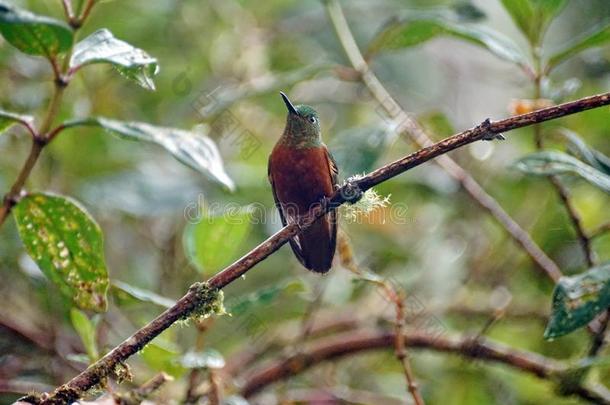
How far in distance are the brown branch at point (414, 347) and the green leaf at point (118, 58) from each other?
1.16 meters

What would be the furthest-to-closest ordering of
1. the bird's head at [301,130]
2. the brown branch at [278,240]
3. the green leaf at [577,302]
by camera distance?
Answer: the bird's head at [301,130] → the green leaf at [577,302] → the brown branch at [278,240]

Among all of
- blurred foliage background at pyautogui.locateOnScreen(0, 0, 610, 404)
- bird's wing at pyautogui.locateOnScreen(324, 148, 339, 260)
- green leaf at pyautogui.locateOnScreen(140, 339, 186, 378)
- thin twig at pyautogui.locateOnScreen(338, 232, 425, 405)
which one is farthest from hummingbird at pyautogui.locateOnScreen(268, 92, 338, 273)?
green leaf at pyautogui.locateOnScreen(140, 339, 186, 378)

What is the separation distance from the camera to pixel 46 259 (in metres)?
1.69

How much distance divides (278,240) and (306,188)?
3.18 ft

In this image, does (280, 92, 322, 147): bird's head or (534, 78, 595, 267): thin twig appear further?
(280, 92, 322, 147): bird's head

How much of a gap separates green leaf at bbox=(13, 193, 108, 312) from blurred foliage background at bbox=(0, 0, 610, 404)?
33 centimetres

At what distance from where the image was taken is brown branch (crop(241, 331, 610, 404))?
7.13 ft

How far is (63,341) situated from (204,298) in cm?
150

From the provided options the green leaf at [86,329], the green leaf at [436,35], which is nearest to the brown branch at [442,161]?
the green leaf at [436,35]

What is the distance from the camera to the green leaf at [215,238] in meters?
1.90

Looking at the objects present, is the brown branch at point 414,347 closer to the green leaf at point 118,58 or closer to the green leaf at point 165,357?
the green leaf at point 165,357

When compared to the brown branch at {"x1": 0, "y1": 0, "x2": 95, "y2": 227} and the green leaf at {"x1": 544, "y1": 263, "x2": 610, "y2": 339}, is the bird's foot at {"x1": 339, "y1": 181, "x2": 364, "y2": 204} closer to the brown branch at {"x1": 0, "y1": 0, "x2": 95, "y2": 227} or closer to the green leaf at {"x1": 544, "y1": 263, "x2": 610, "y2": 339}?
the green leaf at {"x1": 544, "y1": 263, "x2": 610, "y2": 339}

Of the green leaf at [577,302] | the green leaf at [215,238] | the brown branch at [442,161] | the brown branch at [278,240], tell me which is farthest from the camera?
the brown branch at [442,161]

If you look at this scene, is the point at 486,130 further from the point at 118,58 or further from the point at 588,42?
the point at 588,42
